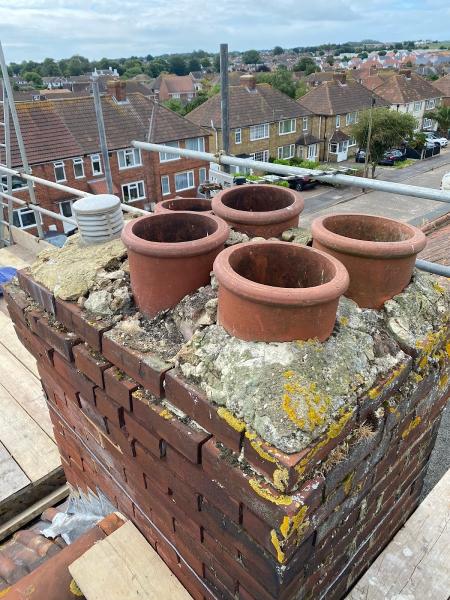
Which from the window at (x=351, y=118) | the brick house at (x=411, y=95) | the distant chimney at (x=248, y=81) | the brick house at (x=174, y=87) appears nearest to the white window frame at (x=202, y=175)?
the distant chimney at (x=248, y=81)

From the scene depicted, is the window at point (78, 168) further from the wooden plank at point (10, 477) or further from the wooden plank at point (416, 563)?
the wooden plank at point (416, 563)

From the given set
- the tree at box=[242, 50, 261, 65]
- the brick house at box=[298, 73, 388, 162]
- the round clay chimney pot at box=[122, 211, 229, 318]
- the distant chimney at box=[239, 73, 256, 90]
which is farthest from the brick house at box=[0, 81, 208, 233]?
the tree at box=[242, 50, 261, 65]

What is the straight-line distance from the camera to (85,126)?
75.0 ft

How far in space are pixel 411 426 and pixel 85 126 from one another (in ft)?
80.5

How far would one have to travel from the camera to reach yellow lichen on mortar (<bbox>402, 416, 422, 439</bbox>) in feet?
5.61

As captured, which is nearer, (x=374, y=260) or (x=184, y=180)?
(x=374, y=260)

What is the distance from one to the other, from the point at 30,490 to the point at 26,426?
533 mm

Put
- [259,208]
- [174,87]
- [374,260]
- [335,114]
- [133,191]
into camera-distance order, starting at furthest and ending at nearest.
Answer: [174,87], [335,114], [133,191], [259,208], [374,260]

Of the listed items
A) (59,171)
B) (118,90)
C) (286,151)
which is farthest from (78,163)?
(286,151)

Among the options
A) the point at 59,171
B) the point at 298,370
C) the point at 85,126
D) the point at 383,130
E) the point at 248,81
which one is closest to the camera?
the point at 298,370

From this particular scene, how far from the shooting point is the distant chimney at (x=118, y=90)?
23.9 metres

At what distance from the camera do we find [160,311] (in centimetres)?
177

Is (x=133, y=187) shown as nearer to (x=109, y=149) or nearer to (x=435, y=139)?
(x=109, y=149)

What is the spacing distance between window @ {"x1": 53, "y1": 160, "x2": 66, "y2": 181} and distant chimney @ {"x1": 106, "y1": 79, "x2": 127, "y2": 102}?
5.59m
